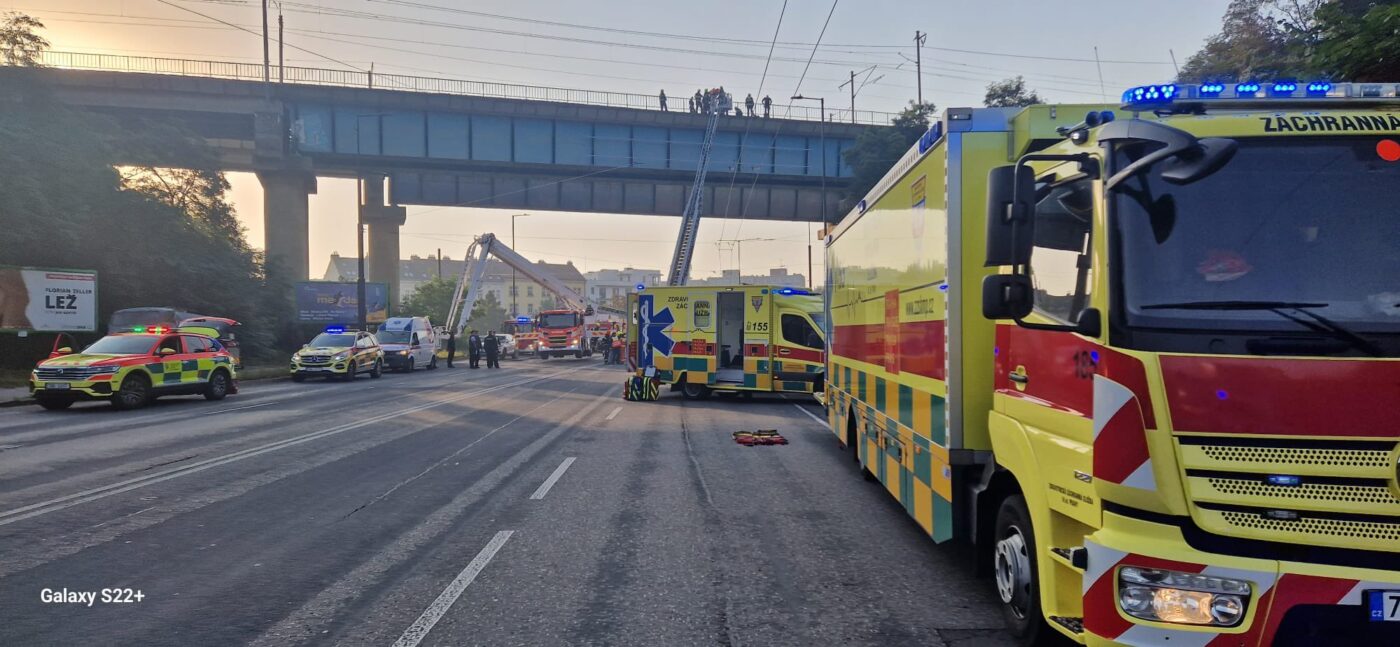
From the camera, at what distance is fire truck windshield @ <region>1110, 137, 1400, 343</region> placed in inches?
134

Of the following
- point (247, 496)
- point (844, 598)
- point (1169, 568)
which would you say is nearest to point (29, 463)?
point (247, 496)

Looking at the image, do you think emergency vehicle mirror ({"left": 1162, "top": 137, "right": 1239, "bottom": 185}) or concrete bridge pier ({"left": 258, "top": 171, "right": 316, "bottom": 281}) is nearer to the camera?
emergency vehicle mirror ({"left": 1162, "top": 137, "right": 1239, "bottom": 185})

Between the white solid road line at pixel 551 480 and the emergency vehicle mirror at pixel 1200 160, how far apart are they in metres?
6.48

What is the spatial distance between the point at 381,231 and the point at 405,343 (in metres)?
14.2

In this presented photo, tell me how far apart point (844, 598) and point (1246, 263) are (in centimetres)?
309

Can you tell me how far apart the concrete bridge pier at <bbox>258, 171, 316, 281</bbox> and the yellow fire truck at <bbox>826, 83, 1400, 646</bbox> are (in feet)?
138

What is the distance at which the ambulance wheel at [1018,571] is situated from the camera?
4.38 m

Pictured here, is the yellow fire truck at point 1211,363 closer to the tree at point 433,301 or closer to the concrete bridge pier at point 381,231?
the concrete bridge pier at point 381,231

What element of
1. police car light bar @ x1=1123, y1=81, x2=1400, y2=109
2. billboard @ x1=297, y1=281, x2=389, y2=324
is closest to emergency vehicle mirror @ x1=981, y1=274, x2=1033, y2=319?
police car light bar @ x1=1123, y1=81, x2=1400, y2=109

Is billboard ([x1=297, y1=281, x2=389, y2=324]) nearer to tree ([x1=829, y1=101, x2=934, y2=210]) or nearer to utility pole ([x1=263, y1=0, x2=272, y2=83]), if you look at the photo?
utility pole ([x1=263, y1=0, x2=272, y2=83])

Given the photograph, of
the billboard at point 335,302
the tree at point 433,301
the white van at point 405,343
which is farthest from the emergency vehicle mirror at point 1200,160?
the tree at point 433,301

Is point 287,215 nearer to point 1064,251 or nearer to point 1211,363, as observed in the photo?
point 1064,251

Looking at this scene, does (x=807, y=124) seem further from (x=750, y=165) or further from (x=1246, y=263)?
(x=1246, y=263)

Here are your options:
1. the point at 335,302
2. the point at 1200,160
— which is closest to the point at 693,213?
the point at 335,302
